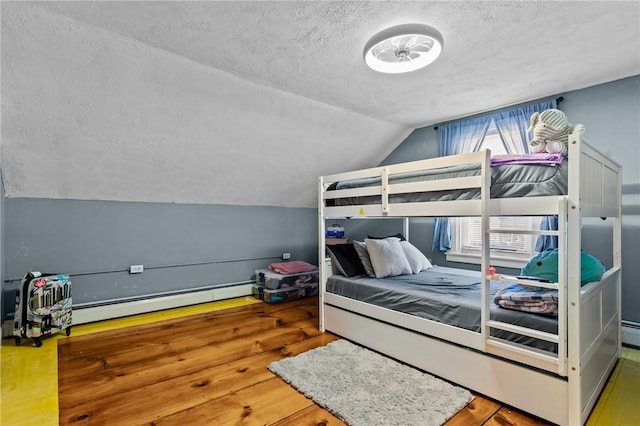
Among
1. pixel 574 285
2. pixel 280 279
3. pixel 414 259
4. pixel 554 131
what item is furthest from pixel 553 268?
pixel 280 279

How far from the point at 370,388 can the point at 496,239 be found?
2.37 m

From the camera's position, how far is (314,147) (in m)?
3.87

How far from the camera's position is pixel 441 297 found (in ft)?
7.37

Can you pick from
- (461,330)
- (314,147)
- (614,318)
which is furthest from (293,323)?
(614,318)

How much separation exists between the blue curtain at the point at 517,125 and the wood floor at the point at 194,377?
96.8 inches

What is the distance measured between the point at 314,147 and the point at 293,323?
76.7 inches

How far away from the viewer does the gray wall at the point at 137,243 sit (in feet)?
9.95

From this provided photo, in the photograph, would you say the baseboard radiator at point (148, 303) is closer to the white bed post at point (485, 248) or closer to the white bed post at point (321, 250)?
the white bed post at point (321, 250)

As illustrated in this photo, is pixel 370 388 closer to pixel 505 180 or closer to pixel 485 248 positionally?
pixel 485 248

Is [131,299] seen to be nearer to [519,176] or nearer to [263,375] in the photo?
[263,375]

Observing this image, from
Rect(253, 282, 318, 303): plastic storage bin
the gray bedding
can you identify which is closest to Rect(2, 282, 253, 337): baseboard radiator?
Rect(253, 282, 318, 303): plastic storage bin

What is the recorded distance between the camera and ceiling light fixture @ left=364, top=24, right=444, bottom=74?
198 cm

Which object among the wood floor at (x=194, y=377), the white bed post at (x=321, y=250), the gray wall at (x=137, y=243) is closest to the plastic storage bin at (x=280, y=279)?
the gray wall at (x=137, y=243)

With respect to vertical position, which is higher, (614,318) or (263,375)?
(614,318)
